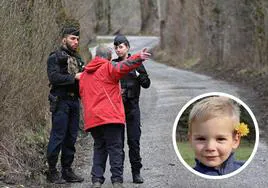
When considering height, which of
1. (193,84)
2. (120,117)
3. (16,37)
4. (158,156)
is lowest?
(193,84)

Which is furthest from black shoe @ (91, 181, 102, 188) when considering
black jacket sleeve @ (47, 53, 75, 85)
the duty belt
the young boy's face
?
the young boy's face

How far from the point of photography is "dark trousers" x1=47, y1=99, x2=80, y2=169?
7.59 meters

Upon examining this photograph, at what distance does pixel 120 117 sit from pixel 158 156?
9.47ft

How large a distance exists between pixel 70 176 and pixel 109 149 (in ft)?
3.27

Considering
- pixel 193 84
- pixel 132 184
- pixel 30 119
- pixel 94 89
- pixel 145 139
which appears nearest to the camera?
pixel 94 89

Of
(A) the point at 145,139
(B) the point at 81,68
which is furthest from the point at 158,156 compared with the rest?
(B) the point at 81,68

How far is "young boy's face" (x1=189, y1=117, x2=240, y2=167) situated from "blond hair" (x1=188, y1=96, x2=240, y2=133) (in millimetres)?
25

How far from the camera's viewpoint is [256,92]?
19312mm

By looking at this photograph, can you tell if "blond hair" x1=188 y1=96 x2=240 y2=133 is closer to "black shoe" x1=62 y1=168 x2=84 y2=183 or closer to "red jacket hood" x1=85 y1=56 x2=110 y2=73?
"red jacket hood" x1=85 y1=56 x2=110 y2=73

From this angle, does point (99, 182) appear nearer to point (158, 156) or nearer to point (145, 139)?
point (158, 156)

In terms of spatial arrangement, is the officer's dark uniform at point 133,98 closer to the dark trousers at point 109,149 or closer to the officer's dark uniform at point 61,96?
the dark trousers at point 109,149

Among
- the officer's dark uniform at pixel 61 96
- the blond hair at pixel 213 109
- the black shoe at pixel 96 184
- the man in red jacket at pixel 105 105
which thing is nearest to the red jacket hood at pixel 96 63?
the man in red jacket at pixel 105 105

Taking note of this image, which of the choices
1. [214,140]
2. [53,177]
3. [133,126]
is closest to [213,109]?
[214,140]

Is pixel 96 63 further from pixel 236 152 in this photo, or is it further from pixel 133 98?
pixel 236 152
